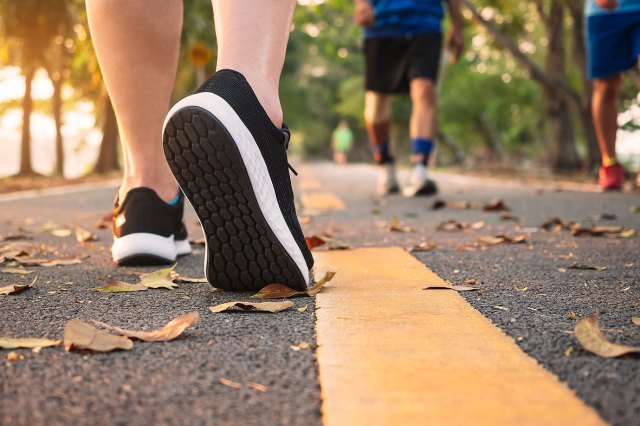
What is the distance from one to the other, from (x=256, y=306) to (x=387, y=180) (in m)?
5.40

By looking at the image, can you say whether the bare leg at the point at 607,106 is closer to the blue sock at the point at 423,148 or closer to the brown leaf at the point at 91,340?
the blue sock at the point at 423,148

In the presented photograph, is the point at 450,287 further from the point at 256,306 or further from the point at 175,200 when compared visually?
the point at 175,200

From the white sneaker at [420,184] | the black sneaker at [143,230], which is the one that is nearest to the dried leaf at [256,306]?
the black sneaker at [143,230]

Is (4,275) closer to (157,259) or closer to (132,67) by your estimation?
(157,259)

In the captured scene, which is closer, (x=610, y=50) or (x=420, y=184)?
(x=610, y=50)

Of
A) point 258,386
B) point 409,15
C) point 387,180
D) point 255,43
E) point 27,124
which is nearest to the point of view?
point 258,386

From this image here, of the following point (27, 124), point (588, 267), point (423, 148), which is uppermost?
point (588, 267)

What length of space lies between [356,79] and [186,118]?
128 ft

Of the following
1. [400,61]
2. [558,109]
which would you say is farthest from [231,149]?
[558,109]

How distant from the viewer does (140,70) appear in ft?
8.19

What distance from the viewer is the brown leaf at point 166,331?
141cm

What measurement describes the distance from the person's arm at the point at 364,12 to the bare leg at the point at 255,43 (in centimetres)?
451

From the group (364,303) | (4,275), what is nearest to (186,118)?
(364,303)

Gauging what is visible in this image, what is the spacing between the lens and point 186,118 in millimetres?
1711
